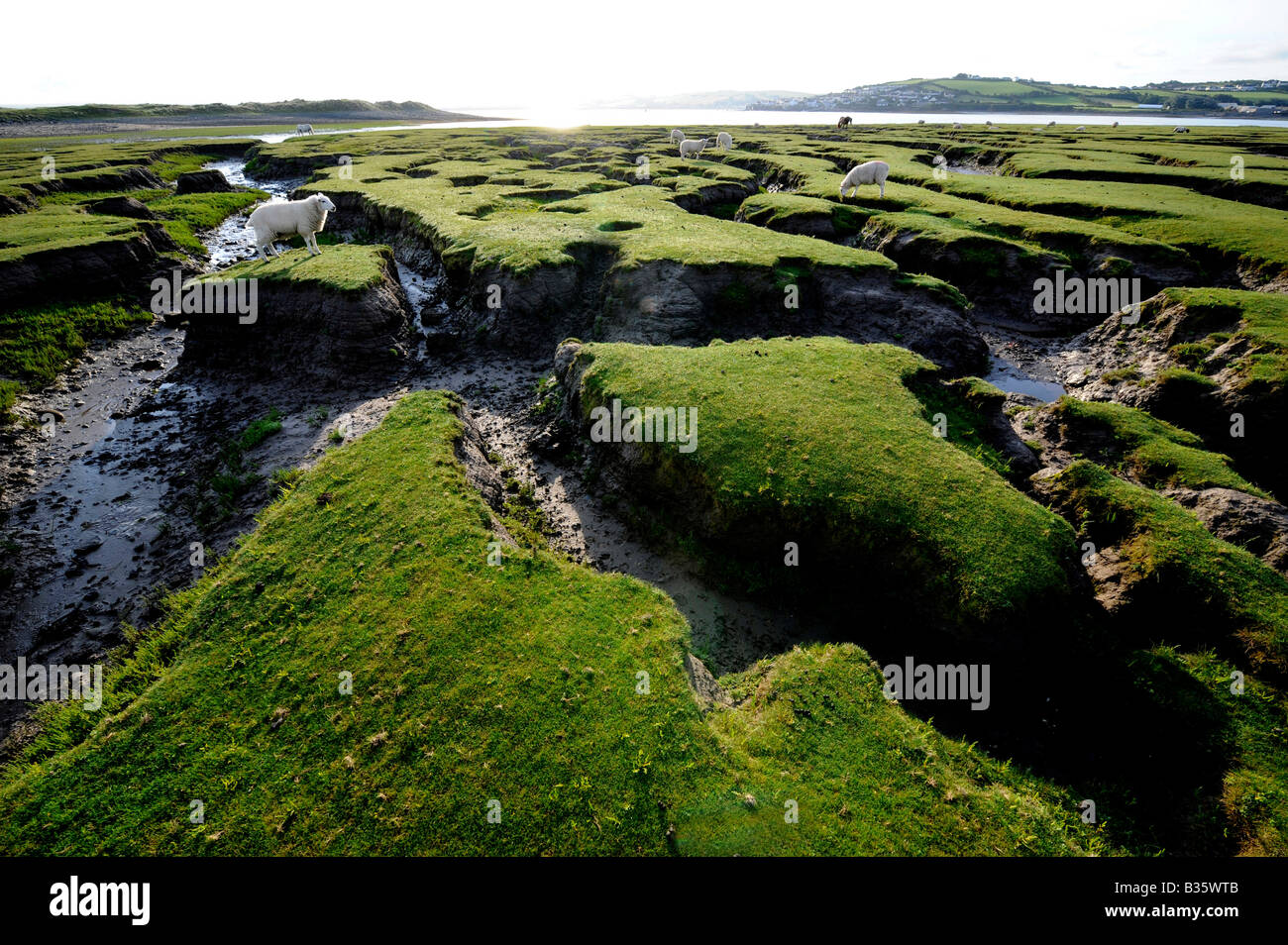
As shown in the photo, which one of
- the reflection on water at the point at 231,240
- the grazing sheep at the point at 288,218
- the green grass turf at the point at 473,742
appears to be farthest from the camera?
the reflection on water at the point at 231,240

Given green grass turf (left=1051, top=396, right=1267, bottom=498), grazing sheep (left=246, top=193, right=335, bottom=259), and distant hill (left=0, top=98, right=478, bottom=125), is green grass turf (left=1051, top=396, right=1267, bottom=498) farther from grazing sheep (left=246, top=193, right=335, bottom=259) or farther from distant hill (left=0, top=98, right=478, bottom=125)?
distant hill (left=0, top=98, right=478, bottom=125)

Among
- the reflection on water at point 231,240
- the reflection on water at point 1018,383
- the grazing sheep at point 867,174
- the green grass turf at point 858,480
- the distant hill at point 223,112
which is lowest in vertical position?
the green grass turf at point 858,480

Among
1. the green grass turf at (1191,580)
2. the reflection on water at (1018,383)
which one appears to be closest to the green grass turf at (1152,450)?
the green grass turf at (1191,580)

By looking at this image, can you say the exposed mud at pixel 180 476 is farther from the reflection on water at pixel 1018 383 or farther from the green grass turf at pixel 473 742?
the reflection on water at pixel 1018 383

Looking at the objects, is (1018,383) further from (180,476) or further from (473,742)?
(180,476)

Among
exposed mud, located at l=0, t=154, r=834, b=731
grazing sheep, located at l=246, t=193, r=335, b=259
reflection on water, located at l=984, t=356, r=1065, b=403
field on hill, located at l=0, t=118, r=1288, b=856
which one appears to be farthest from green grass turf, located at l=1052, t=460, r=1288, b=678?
grazing sheep, located at l=246, t=193, r=335, b=259

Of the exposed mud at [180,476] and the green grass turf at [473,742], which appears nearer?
the green grass turf at [473,742]
